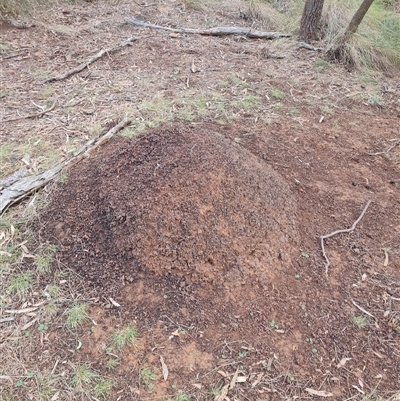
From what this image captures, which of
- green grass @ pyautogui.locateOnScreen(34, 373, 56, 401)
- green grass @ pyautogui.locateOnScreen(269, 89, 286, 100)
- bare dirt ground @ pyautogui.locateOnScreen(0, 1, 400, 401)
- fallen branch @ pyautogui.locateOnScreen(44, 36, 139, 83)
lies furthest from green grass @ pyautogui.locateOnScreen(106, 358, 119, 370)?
fallen branch @ pyautogui.locateOnScreen(44, 36, 139, 83)

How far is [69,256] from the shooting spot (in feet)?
7.16

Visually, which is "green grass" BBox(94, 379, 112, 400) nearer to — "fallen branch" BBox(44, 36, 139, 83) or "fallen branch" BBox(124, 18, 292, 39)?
"fallen branch" BBox(44, 36, 139, 83)

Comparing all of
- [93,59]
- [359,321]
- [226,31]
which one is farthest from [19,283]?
[226,31]

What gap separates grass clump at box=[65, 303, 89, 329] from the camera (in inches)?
75.4

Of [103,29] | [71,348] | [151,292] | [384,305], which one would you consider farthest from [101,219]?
[103,29]

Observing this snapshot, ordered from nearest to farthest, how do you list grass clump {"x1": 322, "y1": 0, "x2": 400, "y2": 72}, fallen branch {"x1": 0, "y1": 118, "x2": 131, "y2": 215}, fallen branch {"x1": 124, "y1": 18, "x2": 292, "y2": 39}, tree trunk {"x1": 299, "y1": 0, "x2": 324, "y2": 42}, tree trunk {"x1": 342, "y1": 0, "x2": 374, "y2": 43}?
fallen branch {"x1": 0, "y1": 118, "x2": 131, "y2": 215} → tree trunk {"x1": 342, "y1": 0, "x2": 374, "y2": 43} → grass clump {"x1": 322, "y1": 0, "x2": 400, "y2": 72} → tree trunk {"x1": 299, "y1": 0, "x2": 324, "y2": 42} → fallen branch {"x1": 124, "y1": 18, "x2": 292, "y2": 39}

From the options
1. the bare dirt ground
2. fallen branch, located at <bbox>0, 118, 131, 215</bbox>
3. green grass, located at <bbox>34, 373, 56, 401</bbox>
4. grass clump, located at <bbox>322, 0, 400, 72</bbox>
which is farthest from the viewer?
grass clump, located at <bbox>322, 0, 400, 72</bbox>

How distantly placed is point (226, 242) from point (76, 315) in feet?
2.70

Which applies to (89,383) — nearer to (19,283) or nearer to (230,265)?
(19,283)

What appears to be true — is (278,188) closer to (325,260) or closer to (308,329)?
(325,260)

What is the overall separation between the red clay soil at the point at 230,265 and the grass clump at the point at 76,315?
0.05m

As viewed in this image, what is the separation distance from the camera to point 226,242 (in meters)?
2.12

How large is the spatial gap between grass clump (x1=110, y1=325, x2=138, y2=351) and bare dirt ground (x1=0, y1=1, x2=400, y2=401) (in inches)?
1.5

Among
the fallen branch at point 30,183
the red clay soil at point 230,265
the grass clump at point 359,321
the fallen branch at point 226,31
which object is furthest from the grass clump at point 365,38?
the grass clump at point 359,321
